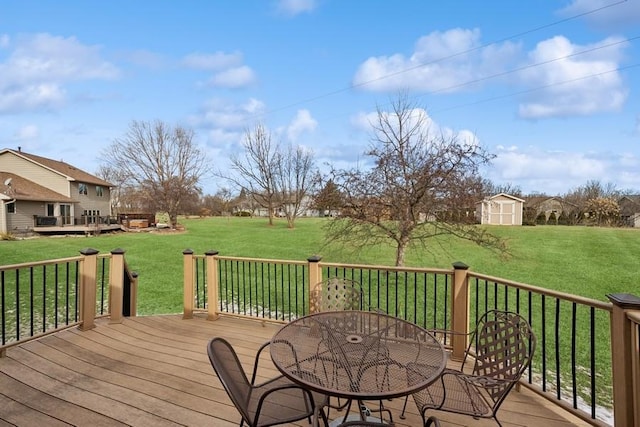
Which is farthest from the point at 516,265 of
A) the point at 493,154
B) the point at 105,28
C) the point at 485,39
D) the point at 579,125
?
the point at 105,28

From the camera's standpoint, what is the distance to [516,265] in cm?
1359

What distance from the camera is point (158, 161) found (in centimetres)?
2666

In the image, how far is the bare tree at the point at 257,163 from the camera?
2561 centimetres

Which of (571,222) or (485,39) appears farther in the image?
→ (571,222)

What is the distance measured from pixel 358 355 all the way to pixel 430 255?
14524mm

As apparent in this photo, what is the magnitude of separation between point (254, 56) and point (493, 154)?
852cm

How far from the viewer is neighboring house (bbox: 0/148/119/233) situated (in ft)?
63.4

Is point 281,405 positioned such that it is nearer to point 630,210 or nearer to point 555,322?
point 555,322

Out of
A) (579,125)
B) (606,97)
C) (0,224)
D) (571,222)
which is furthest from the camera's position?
(571,222)

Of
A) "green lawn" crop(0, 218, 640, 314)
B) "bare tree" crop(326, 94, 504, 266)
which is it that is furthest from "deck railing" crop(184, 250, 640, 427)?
"green lawn" crop(0, 218, 640, 314)

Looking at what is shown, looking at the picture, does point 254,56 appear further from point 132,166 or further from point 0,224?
point 132,166

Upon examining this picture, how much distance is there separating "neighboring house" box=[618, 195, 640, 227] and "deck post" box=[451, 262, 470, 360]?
32267 mm

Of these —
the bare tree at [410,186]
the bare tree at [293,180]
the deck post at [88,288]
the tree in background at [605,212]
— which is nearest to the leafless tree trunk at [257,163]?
the bare tree at [293,180]

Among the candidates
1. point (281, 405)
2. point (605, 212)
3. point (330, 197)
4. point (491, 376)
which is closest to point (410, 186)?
point (330, 197)
